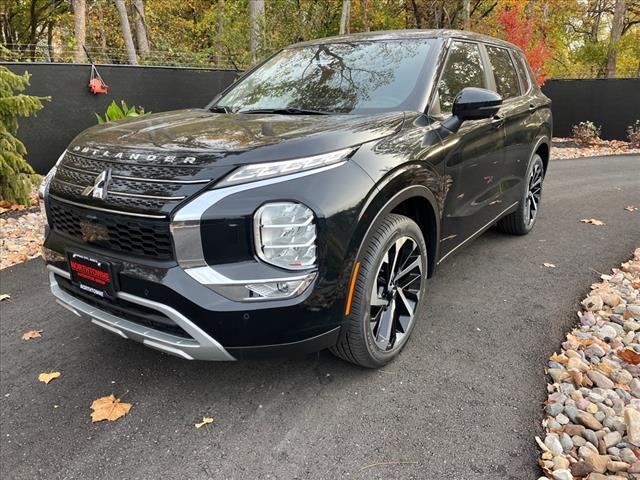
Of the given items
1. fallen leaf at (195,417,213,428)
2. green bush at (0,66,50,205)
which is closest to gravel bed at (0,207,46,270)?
green bush at (0,66,50,205)

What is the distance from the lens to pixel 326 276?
2045 millimetres

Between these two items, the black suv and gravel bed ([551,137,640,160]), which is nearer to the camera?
the black suv

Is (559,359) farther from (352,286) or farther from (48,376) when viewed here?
(48,376)

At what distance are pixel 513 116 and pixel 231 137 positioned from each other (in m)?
2.68

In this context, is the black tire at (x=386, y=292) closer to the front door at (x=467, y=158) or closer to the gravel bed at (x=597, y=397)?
the front door at (x=467, y=158)

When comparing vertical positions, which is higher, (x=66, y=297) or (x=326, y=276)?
(x=326, y=276)

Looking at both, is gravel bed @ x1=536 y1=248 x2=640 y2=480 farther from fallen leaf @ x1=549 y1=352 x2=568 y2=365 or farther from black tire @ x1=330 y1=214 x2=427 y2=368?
black tire @ x1=330 y1=214 x2=427 y2=368

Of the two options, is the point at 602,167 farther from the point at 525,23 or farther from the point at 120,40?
the point at 120,40

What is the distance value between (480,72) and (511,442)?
2.64 metres

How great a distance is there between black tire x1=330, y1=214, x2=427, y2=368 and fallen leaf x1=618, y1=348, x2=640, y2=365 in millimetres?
1203

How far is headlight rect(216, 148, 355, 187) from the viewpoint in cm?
199

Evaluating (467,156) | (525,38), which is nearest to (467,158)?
(467,156)

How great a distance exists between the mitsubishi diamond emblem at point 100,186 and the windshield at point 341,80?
1.23 metres

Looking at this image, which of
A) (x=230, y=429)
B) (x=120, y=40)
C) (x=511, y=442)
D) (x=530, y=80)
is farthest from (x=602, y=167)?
(x=120, y=40)
